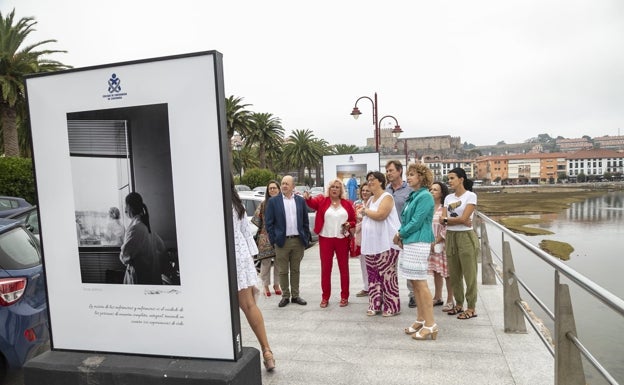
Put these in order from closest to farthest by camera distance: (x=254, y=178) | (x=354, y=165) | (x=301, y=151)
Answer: (x=354, y=165)
(x=254, y=178)
(x=301, y=151)

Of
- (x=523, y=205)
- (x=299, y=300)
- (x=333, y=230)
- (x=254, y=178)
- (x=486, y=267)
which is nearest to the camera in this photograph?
(x=333, y=230)

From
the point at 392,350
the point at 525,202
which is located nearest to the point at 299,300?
the point at 392,350

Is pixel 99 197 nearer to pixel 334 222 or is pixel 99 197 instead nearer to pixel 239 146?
pixel 334 222

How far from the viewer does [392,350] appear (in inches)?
179

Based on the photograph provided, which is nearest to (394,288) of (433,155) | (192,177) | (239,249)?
(239,249)

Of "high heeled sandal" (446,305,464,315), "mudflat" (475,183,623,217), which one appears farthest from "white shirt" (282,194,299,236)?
"mudflat" (475,183,623,217)

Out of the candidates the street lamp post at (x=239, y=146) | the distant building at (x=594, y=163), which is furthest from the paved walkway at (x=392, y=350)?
the distant building at (x=594, y=163)

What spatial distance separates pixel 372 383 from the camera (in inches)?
149

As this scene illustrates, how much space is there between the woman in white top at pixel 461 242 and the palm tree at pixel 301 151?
57.6m

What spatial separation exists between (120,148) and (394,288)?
3.93 metres

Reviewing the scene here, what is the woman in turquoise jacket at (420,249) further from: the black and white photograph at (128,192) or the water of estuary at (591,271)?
the black and white photograph at (128,192)

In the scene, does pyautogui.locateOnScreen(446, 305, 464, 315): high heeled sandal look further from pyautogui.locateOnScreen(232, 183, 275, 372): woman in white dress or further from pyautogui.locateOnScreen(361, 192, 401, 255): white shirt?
pyautogui.locateOnScreen(232, 183, 275, 372): woman in white dress

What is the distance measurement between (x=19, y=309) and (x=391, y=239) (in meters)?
3.89

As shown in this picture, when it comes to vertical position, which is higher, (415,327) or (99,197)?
(99,197)
